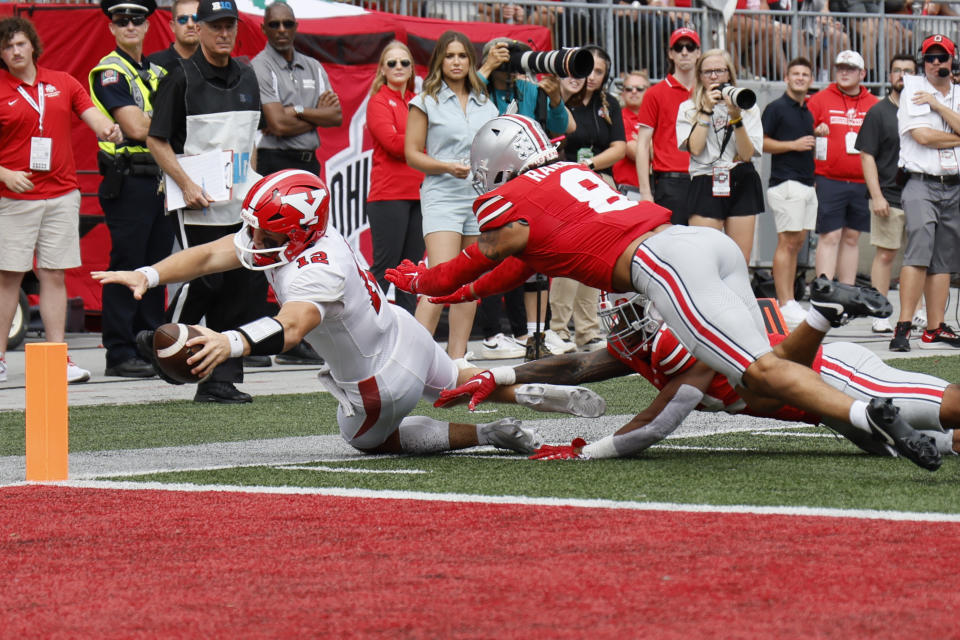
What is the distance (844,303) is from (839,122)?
8665 mm

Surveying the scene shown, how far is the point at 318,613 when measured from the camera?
10.7 ft

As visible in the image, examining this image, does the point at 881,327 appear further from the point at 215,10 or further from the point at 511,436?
the point at 511,436

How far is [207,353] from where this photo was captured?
489cm

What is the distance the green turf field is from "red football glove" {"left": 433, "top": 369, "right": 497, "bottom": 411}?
24 cm

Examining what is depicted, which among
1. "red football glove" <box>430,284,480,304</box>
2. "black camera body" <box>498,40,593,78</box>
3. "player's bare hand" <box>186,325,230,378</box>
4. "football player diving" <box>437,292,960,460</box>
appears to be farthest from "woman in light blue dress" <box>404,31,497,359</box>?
"player's bare hand" <box>186,325,230,378</box>

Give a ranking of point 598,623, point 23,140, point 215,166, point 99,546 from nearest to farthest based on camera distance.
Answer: point 598,623 → point 99,546 → point 215,166 → point 23,140

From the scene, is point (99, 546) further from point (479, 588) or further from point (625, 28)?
point (625, 28)

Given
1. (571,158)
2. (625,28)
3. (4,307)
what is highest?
(625,28)

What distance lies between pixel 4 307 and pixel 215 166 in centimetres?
176

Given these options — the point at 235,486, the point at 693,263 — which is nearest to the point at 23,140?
the point at 235,486

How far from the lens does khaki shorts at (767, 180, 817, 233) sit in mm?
12391

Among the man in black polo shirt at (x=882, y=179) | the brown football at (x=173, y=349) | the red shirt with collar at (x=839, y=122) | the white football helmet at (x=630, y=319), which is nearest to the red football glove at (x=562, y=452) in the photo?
the white football helmet at (x=630, y=319)

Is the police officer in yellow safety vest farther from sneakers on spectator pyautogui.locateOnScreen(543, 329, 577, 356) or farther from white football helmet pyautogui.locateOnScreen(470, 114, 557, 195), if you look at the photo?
white football helmet pyautogui.locateOnScreen(470, 114, 557, 195)

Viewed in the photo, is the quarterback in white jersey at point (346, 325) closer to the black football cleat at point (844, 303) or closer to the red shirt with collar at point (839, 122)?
the black football cleat at point (844, 303)
